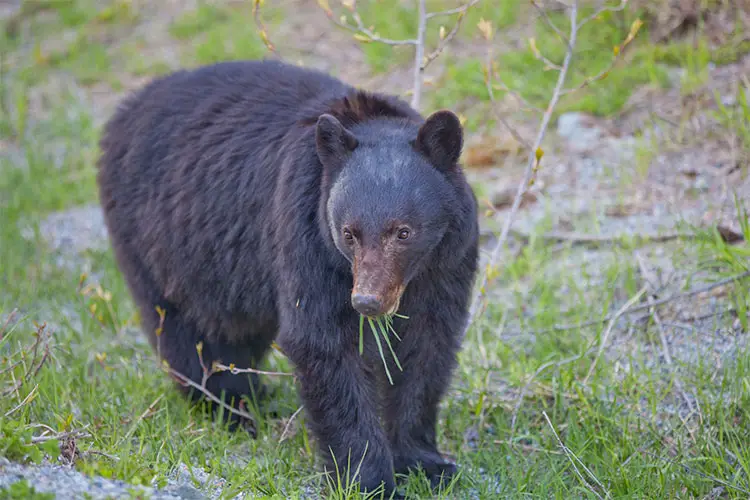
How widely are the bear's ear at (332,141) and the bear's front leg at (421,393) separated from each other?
0.83 m

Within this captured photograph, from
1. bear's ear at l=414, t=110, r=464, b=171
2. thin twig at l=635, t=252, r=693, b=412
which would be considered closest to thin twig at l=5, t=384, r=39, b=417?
bear's ear at l=414, t=110, r=464, b=171

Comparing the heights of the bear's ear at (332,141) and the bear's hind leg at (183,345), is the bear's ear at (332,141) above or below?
above

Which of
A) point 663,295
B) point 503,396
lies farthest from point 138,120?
point 663,295

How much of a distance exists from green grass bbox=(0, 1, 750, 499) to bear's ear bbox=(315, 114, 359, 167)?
93 cm

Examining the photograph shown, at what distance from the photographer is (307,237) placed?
392 centimetres

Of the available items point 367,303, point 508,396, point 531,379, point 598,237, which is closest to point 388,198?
point 367,303

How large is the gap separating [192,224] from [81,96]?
6564 mm

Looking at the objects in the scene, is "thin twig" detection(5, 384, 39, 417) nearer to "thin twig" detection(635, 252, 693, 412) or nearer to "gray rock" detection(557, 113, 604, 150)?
"thin twig" detection(635, 252, 693, 412)

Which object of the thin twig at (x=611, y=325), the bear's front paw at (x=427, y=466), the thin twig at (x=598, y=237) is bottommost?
the bear's front paw at (x=427, y=466)

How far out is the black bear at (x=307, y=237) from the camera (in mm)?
3740

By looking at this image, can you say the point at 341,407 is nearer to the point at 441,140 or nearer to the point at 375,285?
the point at 375,285

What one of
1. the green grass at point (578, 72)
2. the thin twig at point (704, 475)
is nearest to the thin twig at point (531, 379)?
the thin twig at point (704, 475)

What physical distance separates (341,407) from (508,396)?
1.39m

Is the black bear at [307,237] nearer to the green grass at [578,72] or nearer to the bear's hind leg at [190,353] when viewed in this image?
the bear's hind leg at [190,353]
